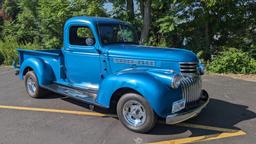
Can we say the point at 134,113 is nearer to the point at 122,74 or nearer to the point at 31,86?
the point at 122,74

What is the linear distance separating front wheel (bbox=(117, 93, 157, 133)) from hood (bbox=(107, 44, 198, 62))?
0.80 m

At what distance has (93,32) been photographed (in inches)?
234

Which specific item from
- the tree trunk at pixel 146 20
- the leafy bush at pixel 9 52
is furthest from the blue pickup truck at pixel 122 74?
the leafy bush at pixel 9 52

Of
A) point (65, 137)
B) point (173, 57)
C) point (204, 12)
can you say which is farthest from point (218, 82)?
point (65, 137)

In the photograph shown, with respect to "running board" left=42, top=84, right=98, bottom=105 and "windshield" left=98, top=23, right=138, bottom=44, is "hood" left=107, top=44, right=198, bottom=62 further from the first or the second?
"running board" left=42, top=84, right=98, bottom=105

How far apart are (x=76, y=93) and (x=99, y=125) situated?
1034mm

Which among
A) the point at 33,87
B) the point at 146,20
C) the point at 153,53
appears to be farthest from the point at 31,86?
the point at 146,20

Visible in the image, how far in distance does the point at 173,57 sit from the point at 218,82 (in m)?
4.42

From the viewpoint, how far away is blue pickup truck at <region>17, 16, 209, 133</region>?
15.8ft

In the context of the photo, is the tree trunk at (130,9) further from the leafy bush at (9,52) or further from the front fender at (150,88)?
the front fender at (150,88)

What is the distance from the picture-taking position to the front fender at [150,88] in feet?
15.3

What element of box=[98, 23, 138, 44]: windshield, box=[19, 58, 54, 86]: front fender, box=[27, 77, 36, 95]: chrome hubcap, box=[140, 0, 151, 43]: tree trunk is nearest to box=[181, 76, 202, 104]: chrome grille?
box=[98, 23, 138, 44]: windshield

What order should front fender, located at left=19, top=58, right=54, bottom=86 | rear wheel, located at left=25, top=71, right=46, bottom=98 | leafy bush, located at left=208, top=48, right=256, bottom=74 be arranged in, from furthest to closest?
leafy bush, located at left=208, top=48, right=256, bottom=74 → rear wheel, located at left=25, top=71, right=46, bottom=98 → front fender, located at left=19, top=58, right=54, bottom=86

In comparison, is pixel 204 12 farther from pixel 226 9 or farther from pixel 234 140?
pixel 234 140
